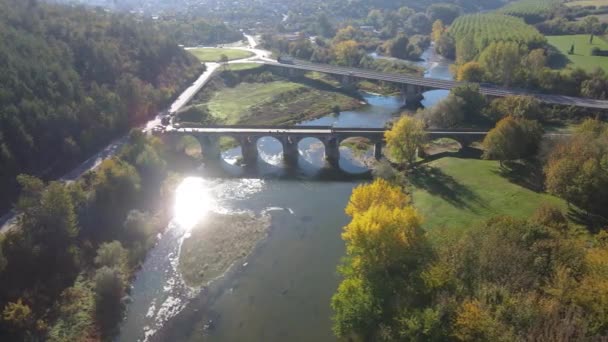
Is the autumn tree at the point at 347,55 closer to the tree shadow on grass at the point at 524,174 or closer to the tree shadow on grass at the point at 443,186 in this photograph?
the tree shadow on grass at the point at 443,186

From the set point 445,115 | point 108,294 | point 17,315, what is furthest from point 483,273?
point 445,115

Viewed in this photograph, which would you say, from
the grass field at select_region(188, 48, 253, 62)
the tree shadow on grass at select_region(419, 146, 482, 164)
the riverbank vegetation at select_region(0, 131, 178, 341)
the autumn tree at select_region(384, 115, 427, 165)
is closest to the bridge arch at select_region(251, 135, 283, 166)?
the autumn tree at select_region(384, 115, 427, 165)

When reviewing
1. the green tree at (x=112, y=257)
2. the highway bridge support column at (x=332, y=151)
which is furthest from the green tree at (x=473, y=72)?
the green tree at (x=112, y=257)

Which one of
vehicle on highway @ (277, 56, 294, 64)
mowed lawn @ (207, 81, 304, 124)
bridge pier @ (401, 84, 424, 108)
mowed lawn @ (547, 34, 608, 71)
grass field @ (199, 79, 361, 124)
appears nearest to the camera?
grass field @ (199, 79, 361, 124)

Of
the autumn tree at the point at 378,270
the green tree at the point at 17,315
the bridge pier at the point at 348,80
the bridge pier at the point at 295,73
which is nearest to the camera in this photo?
the autumn tree at the point at 378,270

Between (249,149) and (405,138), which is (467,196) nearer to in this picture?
(405,138)

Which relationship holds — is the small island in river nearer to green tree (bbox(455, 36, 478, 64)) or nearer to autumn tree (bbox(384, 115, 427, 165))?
autumn tree (bbox(384, 115, 427, 165))

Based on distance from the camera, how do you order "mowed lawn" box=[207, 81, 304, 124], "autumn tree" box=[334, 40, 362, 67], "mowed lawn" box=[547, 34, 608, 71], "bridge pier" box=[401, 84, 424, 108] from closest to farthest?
1. "mowed lawn" box=[207, 81, 304, 124]
2. "bridge pier" box=[401, 84, 424, 108]
3. "mowed lawn" box=[547, 34, 608, 71]
4. "autumn tree" box=[334, 40, 362, 67]
